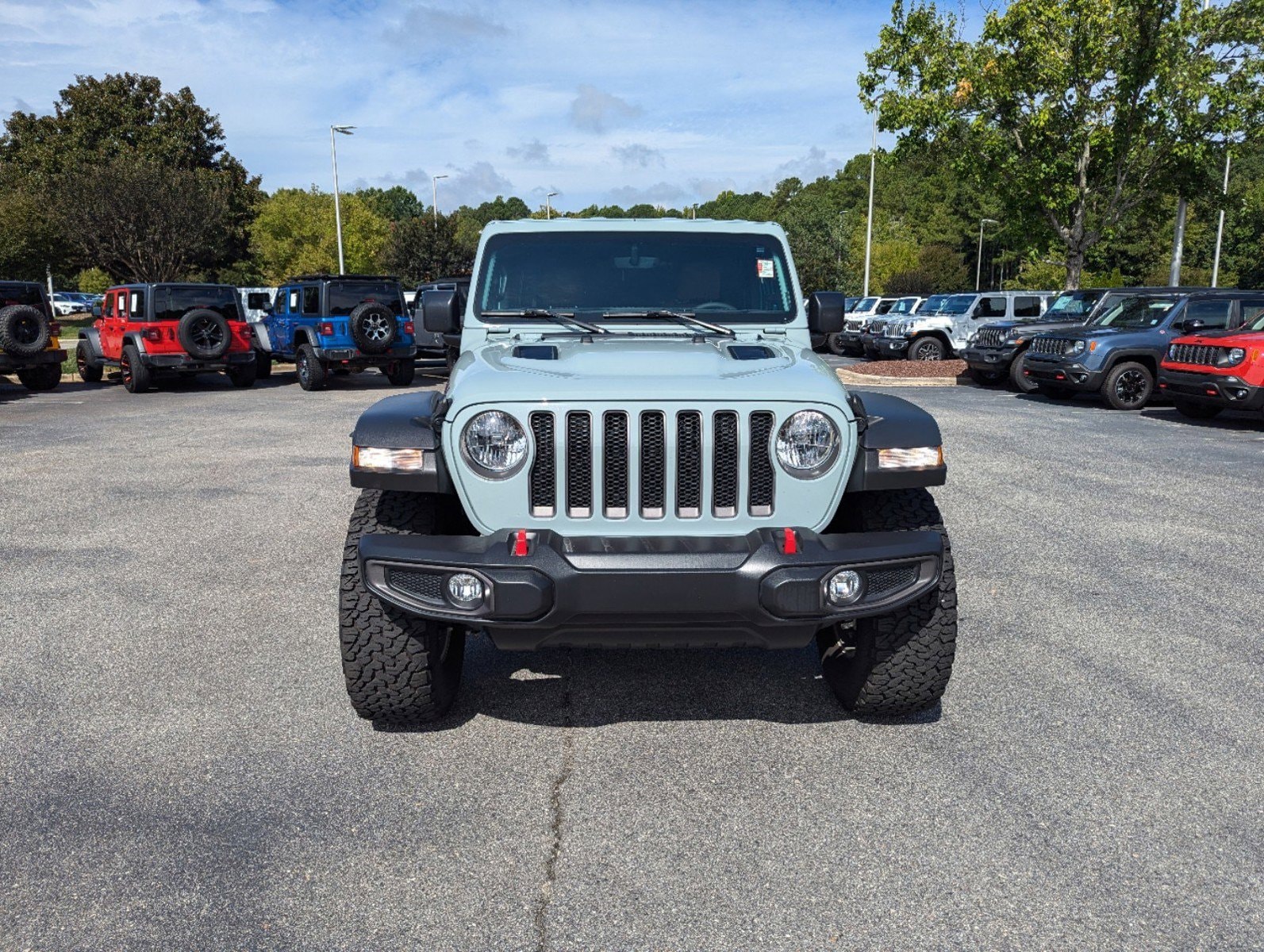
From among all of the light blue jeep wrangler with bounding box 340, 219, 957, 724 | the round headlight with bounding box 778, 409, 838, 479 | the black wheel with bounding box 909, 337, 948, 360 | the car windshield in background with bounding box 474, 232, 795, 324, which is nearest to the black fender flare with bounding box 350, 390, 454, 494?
the light blue jeep wrangler with bounding box 340, 219, 957, 724

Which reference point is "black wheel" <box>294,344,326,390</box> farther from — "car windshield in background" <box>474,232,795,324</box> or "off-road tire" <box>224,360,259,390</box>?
"car windshield in background" <box>474,232,795,324</box>

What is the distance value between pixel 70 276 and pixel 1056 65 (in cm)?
5706

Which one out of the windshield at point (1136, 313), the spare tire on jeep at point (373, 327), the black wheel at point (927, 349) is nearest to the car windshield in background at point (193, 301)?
the spare tire on jeep at point (373, 327)

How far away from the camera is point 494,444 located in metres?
3.38

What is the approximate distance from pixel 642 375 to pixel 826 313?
1.64m

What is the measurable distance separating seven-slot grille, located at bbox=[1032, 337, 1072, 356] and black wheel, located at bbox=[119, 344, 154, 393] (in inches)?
553

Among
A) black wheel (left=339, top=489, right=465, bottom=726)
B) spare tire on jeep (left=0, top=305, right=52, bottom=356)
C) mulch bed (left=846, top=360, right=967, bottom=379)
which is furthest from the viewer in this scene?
mulch bed (left=846, top=360, right=967, bottom=379)

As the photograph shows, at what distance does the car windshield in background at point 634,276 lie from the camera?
473 centimetres

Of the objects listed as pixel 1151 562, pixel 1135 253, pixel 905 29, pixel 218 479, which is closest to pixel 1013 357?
pixel 905 29

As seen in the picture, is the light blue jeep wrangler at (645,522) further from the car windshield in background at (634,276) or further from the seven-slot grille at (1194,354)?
the seven-slot grille at (1194,354)

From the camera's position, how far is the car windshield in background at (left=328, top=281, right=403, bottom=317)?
57.4 ft

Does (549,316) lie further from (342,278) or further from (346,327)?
(342,278)

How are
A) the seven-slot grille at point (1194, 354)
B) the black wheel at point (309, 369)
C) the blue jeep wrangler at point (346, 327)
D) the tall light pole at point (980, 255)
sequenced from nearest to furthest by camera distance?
the seven-slot grille at point (1194, 354) → the blue jeep wrangler at point (346, 327) → the black wheel at point (309, 369) → the tall light pole at point (980, 255)

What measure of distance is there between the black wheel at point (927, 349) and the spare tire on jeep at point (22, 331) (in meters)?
16.7
